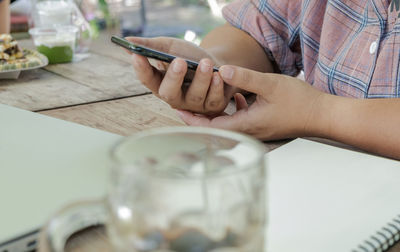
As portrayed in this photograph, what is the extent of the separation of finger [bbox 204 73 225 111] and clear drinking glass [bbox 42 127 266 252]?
364 mm

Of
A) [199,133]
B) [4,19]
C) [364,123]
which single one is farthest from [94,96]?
[4,19]

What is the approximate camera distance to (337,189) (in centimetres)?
43

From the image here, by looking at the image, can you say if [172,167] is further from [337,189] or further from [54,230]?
[337,189]

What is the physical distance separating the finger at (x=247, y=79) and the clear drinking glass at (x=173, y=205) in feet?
1.06

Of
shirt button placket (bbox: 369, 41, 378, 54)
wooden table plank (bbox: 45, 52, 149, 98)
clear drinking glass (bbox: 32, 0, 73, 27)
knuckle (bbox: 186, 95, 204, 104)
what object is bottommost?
wooden table plank (bbox: 45, 52, 149, 98)

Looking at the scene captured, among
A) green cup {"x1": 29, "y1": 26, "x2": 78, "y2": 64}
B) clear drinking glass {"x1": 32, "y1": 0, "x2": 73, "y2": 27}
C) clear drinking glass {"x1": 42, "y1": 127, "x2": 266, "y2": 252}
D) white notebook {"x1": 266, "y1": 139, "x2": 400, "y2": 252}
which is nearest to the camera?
clear drinking glass {"x1": 42, "y1": 127, "x2": 266, "y2": 252}

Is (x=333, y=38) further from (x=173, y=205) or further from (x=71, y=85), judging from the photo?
(x=173, y=205)

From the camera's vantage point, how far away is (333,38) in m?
0.78

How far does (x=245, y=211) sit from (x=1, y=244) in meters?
0.18

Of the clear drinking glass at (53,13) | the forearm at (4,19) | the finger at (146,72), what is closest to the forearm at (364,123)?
the finger at (146,72)

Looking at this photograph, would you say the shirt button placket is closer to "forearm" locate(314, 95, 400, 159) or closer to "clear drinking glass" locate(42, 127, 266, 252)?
"forearm" locate(314, 95, 400, 159)

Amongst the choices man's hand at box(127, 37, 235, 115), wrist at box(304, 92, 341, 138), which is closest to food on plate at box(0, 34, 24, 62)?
man's hand at box(127, 37, 235, 115)

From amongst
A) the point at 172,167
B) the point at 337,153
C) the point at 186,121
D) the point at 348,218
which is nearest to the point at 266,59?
the point at 186,121

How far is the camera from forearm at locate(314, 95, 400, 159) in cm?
58
